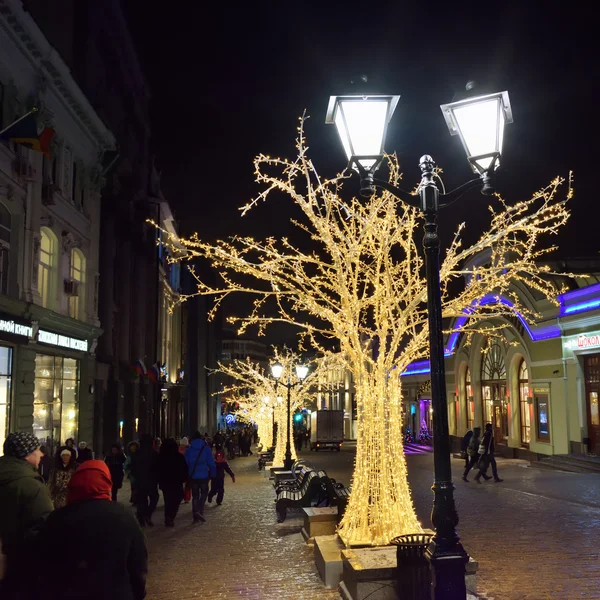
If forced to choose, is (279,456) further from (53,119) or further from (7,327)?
(53,119)

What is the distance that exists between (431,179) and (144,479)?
9.39m

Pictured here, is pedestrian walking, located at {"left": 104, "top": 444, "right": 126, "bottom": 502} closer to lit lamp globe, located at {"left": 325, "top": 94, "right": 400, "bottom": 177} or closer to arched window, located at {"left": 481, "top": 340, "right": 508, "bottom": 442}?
lit lamp globe, located at {"left": 325, "top": 94, "right": 400, "bottom": 177}

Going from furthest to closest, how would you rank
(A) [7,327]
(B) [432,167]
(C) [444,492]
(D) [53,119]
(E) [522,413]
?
(E) [522,413] < (D) [53,119] < (A) [7,327] < (B) [432,167] < (C) [444,492]

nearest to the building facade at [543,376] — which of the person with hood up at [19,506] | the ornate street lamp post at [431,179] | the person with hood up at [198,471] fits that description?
the person with hood up at [198,471]

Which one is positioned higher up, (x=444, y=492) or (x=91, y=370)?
(x=91, y=370)

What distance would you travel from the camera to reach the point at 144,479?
42.4 feet

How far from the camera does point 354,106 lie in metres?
5.69

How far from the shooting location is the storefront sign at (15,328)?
16594 millimetres

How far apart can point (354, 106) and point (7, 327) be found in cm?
1392

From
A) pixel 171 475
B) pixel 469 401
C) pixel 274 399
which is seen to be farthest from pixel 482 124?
pixel 469 401

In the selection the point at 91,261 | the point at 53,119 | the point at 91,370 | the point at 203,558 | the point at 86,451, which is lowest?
the point at 203,558

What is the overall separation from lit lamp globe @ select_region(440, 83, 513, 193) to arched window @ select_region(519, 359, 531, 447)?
22372mm

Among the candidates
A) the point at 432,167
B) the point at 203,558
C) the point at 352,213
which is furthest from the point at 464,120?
the point at 203,558

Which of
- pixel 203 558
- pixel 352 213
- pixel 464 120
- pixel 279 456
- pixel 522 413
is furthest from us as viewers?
pixel 522 413
